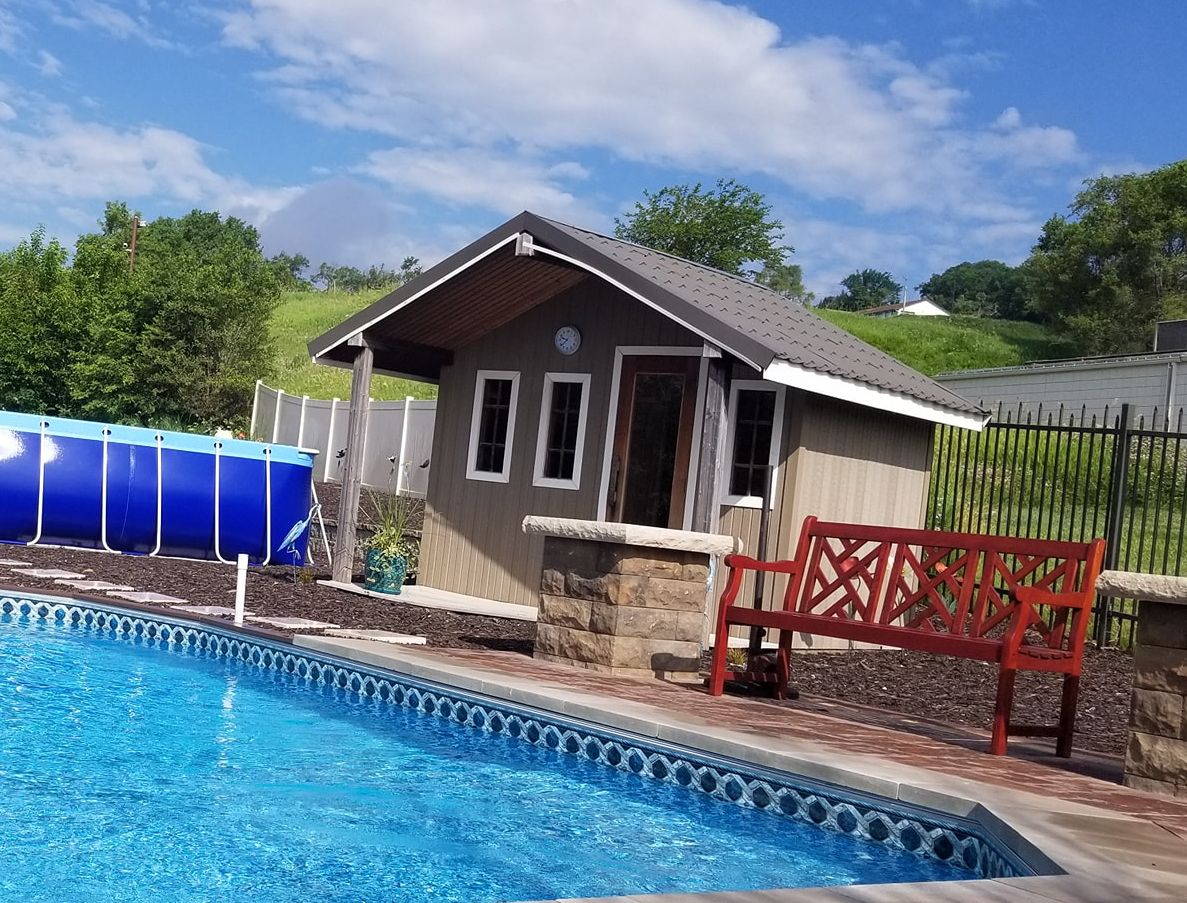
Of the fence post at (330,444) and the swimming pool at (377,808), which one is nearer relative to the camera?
the swimming pool at (377,808)

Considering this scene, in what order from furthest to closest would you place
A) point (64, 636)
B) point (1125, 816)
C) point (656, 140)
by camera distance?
point (656, 140) < point (64, 636) < point (1125, 816)

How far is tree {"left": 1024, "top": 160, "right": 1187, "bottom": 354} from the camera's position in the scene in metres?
51.4

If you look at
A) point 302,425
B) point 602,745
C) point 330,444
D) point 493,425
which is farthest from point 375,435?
point 602,745

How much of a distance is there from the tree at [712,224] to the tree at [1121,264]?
12.9m

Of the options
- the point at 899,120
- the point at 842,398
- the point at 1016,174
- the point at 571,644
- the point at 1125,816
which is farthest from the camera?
the point at 1016,174

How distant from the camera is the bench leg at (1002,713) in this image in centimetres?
616

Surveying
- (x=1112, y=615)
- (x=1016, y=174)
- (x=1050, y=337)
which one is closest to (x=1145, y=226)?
(x=1050, y=337)

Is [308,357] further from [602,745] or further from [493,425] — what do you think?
[602,745]

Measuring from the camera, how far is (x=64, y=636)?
9.12 m

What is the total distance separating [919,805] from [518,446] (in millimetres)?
8158

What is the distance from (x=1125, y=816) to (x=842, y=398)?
19.0ft

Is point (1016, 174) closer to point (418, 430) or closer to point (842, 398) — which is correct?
point (418, 430)

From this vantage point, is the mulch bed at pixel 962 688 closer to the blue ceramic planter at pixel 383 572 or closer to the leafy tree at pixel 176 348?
the blue ceramic planter at pixel 383 572

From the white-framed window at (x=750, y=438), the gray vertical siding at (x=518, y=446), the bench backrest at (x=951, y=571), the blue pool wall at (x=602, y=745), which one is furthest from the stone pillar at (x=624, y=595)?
the gray vertical siding at (x=518, y=446)
